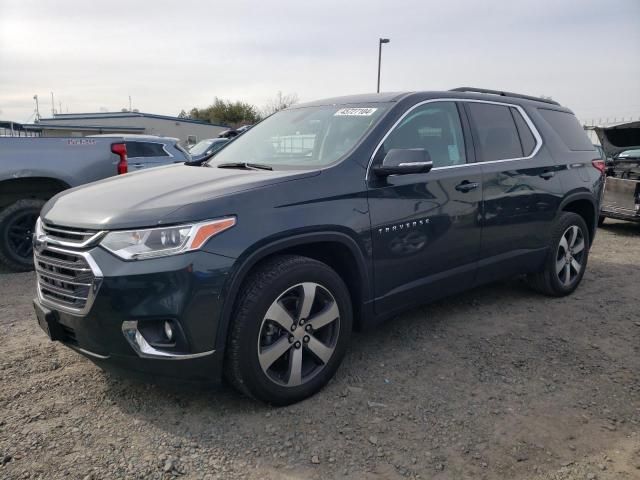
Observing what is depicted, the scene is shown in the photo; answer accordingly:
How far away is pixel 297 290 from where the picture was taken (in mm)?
2775

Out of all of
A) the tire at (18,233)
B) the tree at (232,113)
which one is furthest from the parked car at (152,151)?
the tree at (232,113)

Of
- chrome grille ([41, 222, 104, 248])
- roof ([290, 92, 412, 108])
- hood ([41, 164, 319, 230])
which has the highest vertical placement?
roof ([290, 92, 412, 108])

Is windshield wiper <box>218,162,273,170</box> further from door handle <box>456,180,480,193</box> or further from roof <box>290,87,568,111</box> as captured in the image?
door handle <box>456,180,480,193</box>

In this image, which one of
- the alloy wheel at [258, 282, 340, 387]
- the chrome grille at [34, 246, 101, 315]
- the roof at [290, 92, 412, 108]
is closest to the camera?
the chrome grille at [34, 246, 101, 315]

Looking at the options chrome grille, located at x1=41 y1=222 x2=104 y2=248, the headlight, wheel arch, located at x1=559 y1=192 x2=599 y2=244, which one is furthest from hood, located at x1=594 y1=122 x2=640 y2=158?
chrome grille, located at x1=41 y1=222 x2=104 y2=248

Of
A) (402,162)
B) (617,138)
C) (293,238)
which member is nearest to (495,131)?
(402,162)

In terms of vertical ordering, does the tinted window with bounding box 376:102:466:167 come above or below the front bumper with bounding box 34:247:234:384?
above

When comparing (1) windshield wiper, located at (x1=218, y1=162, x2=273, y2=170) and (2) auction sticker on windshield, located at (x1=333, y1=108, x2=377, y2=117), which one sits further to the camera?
(2) auction sticker on windshield, located at (x1=333, y1=108, x2=377, y2=117)

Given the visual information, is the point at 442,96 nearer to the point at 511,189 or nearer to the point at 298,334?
the point at 511,189

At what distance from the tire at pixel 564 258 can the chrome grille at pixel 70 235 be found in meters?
3.78

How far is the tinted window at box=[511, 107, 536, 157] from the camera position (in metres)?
4.26

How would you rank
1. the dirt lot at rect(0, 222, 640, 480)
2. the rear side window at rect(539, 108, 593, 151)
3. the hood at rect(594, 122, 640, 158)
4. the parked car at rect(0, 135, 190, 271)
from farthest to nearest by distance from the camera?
the hood at rect(594, 122, 640, 158)
the parked car at rect(0, 135, 190, 271)
the rear side window at rect(539, 108, 593, 151)
the dirt lot at rect(0, 222, 640, 480)

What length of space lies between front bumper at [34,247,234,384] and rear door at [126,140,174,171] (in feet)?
20.5

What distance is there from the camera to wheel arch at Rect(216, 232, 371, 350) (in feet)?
8.27
